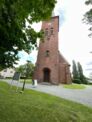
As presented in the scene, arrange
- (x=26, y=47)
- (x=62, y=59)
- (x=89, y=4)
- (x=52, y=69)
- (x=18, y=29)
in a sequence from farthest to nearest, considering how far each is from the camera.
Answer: (x=62, y=59), (x=52, y=69), (x=89, y=4), (x=26, y=47), (x=18, y=29)

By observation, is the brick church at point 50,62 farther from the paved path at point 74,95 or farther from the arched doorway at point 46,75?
the paved path at point 74,95

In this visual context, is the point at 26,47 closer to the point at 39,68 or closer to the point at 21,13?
the point at 21,13

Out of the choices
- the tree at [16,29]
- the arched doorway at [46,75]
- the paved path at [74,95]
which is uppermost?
the arched doorway at [46,75]

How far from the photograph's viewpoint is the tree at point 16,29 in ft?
15.4

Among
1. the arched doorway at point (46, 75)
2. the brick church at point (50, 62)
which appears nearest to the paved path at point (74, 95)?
the brick church at point (50, 62)

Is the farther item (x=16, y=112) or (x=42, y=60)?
(x=42, y=60)

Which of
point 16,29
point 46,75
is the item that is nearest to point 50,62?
point 46,75

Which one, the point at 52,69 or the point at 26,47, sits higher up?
the point at 52,69

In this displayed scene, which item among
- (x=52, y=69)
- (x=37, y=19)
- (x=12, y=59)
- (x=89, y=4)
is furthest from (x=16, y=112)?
(x=52, y=69)

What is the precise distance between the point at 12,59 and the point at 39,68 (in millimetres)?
22104

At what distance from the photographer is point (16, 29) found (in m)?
7.51

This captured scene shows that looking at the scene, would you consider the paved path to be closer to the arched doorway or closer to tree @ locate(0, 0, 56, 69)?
tree @ locate(0, 0, 56, 69)

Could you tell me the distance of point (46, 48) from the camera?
1211 inches

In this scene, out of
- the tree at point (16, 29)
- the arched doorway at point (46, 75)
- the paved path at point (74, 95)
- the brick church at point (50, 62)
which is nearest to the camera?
the tree at point (16, 29)
